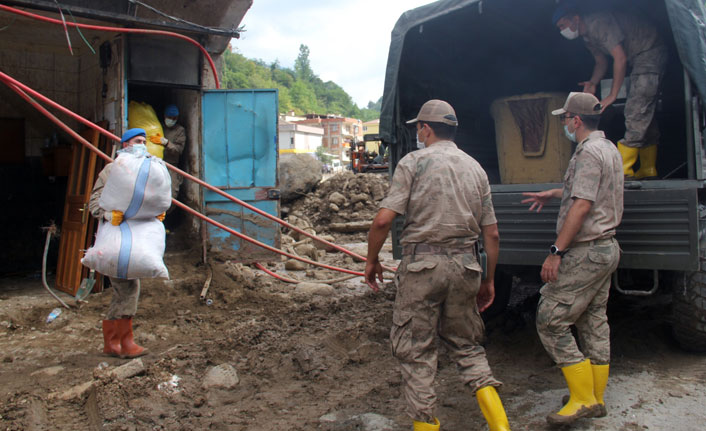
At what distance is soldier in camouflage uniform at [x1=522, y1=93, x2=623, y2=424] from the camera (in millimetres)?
2914

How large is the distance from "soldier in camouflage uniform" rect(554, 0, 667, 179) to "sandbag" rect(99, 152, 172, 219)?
329 cm

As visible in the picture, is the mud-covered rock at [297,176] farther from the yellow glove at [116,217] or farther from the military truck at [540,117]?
the yellow glove at [116,217]

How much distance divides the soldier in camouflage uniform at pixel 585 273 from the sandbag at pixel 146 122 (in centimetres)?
475

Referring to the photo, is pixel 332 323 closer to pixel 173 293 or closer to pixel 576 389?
pixel 173 293

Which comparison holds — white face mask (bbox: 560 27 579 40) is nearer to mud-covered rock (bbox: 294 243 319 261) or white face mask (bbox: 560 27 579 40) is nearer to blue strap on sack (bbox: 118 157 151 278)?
blue strap on sack (bbox: 118 157 151 278)

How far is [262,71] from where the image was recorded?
13025 cm

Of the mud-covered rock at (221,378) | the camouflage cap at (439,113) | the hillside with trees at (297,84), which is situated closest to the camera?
the camouflage cap at (439,113)

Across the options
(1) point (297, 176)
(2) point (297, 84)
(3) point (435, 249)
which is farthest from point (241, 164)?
(2) point (297, 84)

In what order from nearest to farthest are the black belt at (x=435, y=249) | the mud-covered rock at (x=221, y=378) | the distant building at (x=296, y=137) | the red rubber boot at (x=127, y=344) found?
the black belt at (x=435, y=249), the mud-covered rock at (x=221, y=378), the red rubber boot at (x=127, y=344), the distant building at (x=296, y=137)

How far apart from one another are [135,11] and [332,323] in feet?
12.7

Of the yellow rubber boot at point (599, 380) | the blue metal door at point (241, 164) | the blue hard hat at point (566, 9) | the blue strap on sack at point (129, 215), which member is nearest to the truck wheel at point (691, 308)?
the yellow rubber boot at point (599, 380)

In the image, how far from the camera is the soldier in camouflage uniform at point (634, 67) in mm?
3805

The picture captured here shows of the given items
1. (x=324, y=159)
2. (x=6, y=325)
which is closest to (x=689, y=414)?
(x=6, y=325)

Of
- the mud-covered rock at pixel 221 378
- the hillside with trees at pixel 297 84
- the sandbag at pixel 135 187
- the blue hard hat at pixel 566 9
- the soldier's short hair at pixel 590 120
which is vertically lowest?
the mud-covered rock at pixel 221 378
